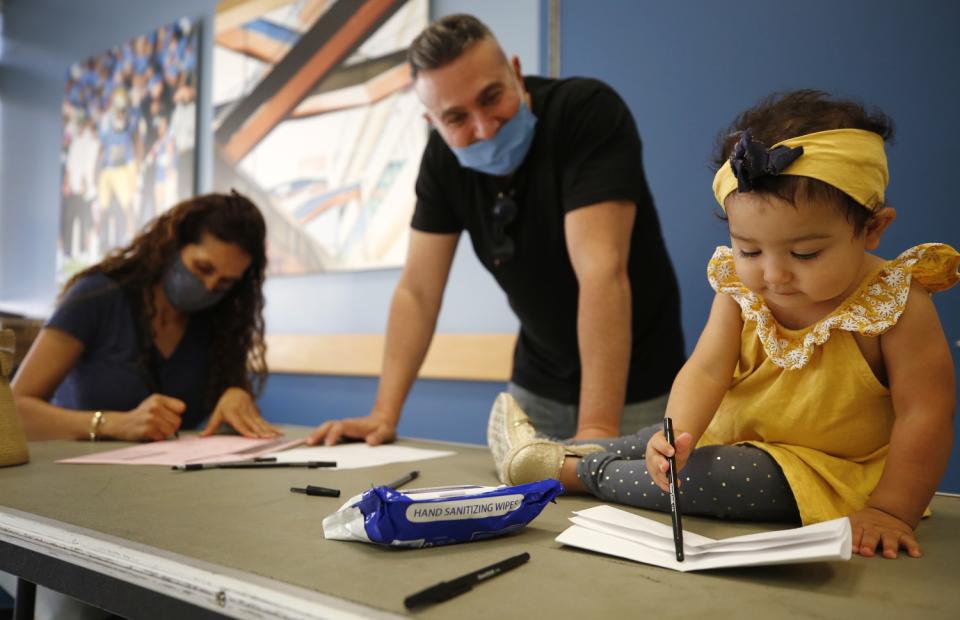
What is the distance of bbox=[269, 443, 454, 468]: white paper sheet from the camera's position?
128 cm

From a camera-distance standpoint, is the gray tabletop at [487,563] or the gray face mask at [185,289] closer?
the gray tabletop at [487,563]

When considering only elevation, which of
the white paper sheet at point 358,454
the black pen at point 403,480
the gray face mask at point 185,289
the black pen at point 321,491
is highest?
the gray face mask at point 185,289

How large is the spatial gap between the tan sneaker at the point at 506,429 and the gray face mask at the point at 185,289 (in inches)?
36.9

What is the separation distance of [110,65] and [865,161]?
3824 millimetres

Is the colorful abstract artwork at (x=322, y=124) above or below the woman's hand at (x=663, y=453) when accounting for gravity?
above

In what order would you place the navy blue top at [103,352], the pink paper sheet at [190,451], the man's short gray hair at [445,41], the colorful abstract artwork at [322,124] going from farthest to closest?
the colorful abstract artwork at [322,124] < the navy blue top at [103,352] < the man's short gray hair at [445,41] < the pink paper sheet at [190,451]

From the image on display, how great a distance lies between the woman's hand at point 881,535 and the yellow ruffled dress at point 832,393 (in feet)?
0.17

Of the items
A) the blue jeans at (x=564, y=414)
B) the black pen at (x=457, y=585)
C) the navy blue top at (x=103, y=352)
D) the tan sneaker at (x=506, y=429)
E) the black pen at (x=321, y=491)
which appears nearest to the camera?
the black pen at (x=457, y=585)

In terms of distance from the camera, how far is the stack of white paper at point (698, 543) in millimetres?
592

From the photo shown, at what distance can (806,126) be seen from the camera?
852 millimetres

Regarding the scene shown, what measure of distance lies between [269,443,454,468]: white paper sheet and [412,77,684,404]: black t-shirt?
360mm

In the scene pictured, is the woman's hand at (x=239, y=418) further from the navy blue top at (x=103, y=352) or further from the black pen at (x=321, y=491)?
the black pen at (x=321, y=491)

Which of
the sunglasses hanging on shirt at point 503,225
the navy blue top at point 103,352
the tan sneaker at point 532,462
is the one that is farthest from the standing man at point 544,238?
the navy blue top at point 103,352

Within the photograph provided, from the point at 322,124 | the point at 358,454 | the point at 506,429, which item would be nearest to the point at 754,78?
the point at 506,429
